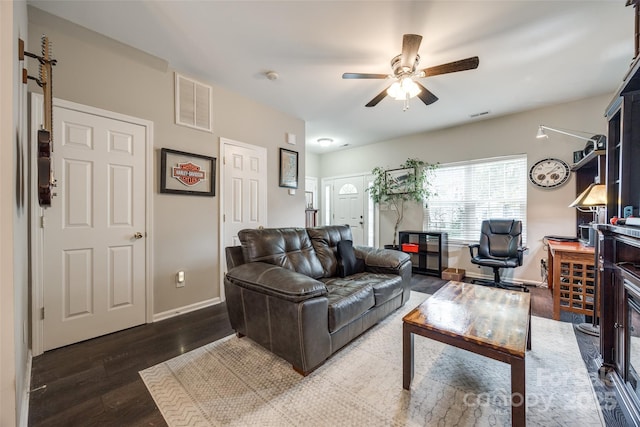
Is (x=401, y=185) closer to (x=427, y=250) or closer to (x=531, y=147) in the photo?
(x=427, y=250)

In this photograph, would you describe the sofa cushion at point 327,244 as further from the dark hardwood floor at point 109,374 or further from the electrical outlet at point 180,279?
the electrical outlet at point 180,279

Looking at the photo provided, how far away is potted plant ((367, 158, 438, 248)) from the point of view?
4.87 m

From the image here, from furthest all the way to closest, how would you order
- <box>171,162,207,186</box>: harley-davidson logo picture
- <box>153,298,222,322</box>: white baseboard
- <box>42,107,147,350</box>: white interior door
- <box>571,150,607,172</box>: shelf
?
1. <box>171,162,207,186</box>: harley-davidson logo picture
2. <box>153,298,222,322</box>: white baseboard
3. <box>571,150,607,172</box>: shelf
4. <box>42,107,147,350</box>: white interior door

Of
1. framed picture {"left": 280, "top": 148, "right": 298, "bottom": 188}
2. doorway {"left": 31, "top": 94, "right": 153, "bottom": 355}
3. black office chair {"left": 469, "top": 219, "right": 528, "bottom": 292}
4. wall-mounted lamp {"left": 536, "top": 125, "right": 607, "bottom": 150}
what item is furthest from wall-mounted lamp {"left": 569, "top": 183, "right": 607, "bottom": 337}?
doorway {"left": 31, "top": 94, "right": 153, "bottom": 355}

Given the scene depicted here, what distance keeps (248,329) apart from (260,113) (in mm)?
2893

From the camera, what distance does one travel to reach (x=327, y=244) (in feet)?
9.50

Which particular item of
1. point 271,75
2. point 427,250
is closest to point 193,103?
point 271,75

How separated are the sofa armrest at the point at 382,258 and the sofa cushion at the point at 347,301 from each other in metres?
0.53

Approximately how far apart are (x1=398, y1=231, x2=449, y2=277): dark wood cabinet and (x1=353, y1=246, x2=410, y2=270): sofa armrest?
1.98 m

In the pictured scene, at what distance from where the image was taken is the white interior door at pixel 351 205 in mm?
5941

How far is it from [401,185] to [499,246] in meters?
2.02

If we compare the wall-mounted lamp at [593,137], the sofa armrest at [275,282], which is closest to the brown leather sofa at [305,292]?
the sofa armrest at [275,282]

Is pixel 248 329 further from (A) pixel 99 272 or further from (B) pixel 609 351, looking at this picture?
(B) pixel 609 351

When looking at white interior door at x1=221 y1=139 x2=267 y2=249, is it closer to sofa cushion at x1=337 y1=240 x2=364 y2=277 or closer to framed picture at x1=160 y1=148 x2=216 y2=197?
framed picture at x1=160 y1=148 x2=216 y2=197
